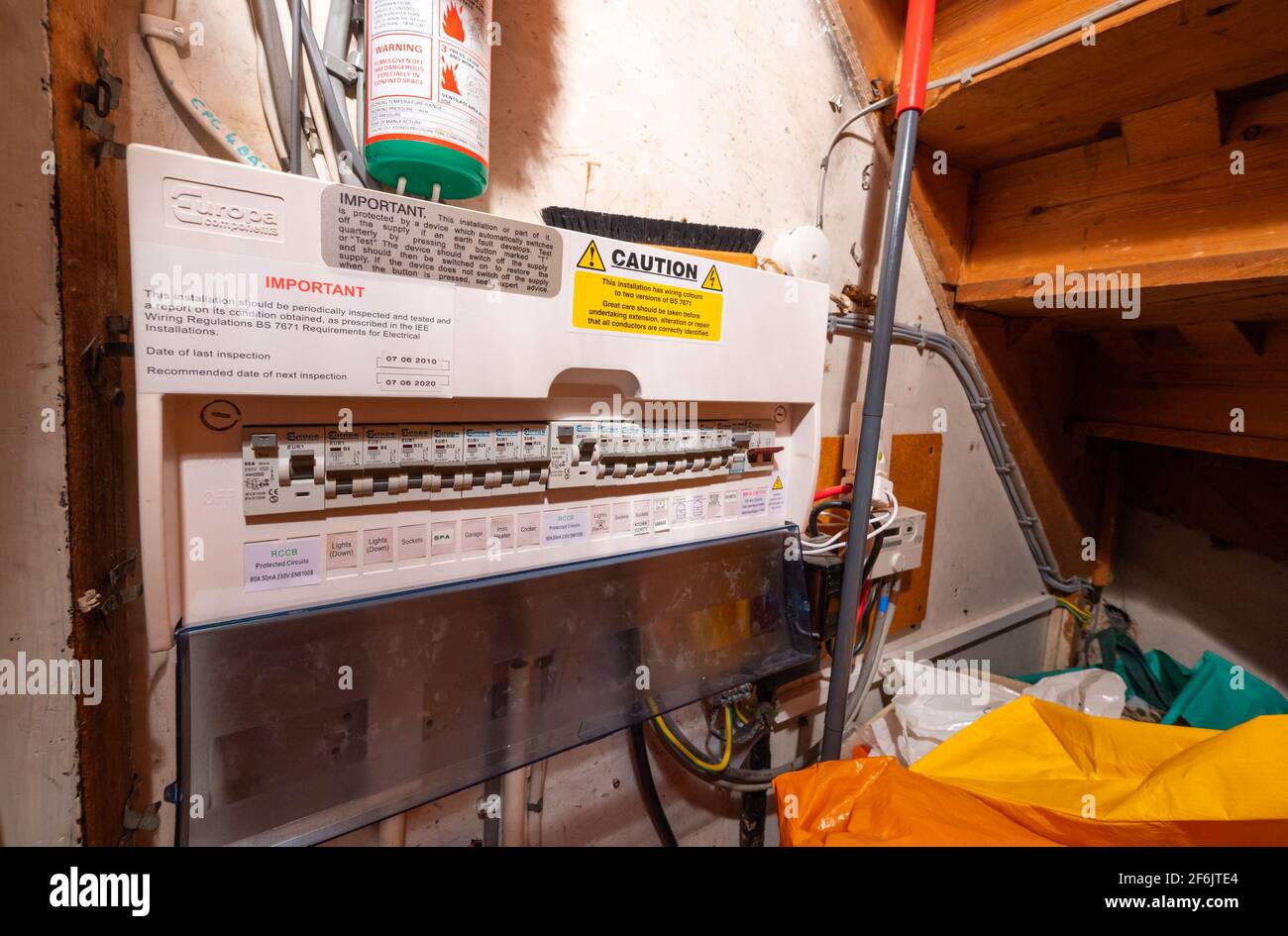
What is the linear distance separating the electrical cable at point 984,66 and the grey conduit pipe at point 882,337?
0.37ft

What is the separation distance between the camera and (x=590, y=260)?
499 millimetres

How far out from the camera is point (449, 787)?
500mm

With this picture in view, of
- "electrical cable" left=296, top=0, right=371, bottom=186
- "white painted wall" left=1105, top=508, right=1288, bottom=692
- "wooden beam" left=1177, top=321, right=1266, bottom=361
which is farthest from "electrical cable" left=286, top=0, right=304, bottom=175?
"white painted wall" left=1105, top=508, right=1288, bottom=692

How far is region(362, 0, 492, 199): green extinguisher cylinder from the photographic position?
0.44m

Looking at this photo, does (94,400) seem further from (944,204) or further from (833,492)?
(944,204)

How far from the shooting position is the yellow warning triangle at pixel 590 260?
19.5 inches

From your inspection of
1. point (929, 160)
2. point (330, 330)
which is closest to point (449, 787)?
point (330, 330)

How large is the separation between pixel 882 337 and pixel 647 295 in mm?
426

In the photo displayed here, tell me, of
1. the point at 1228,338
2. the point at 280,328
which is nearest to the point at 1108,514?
the point at 1228,338

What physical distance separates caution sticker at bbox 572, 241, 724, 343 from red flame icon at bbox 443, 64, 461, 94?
0.57 feet

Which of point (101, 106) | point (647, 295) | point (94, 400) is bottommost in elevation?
point (94, 400)

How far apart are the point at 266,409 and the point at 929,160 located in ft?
4.14

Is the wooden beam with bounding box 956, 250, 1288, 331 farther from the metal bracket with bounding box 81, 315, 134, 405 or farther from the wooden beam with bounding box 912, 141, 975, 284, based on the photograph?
the metal bracket with bounding box 81, 315, 134, 405
